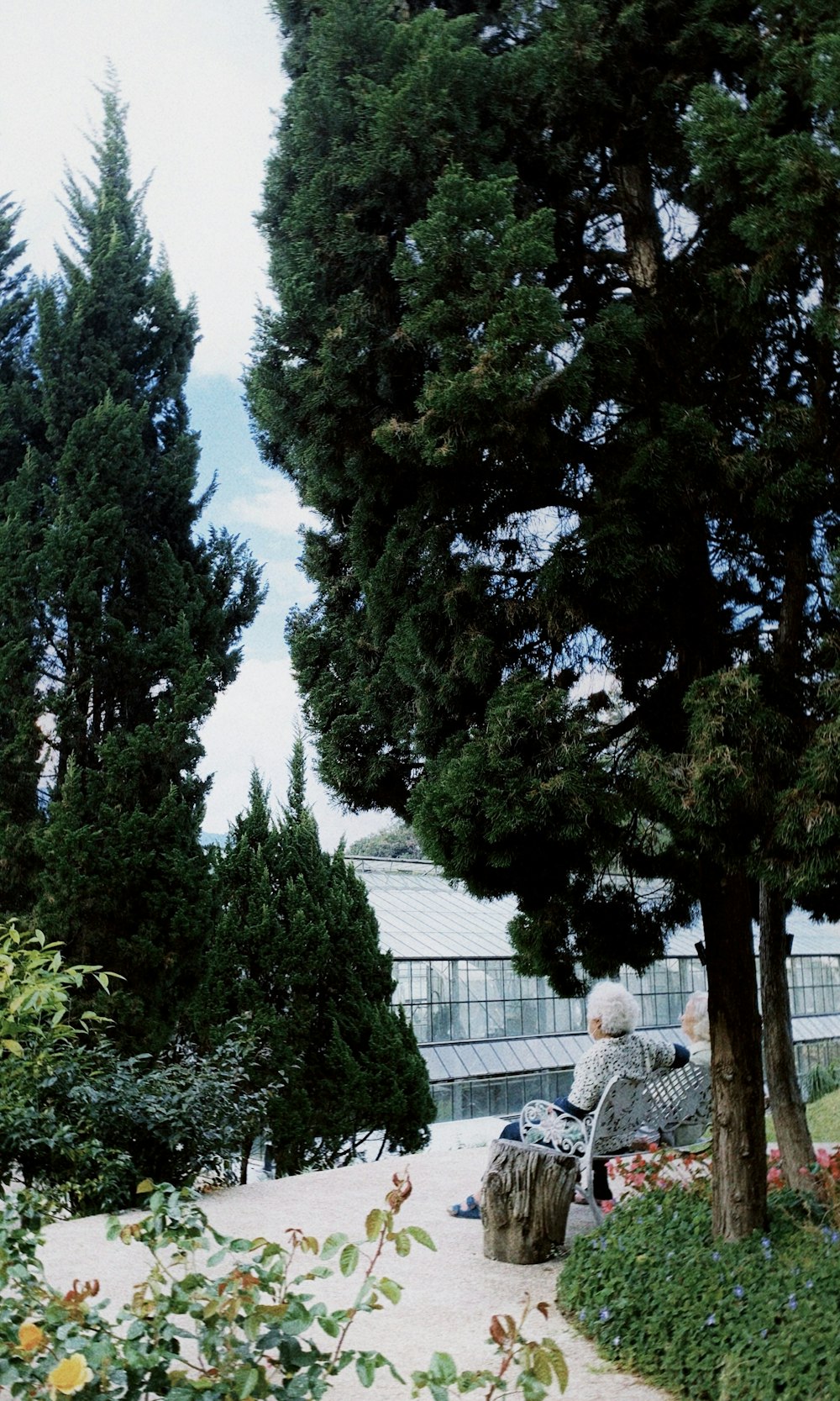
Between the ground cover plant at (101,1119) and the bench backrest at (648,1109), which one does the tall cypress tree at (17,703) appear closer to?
the ground cover plant at (101,1119)

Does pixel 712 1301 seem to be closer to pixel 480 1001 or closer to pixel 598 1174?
pixel 598 1174

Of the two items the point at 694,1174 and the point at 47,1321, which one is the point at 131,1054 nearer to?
the point at 694,1174

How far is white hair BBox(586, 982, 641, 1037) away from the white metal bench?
0.28 m

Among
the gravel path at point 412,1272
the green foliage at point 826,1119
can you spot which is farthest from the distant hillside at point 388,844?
the gravel path at point 412,1272

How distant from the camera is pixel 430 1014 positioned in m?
13.7

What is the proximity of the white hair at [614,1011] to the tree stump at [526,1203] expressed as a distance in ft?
2.59

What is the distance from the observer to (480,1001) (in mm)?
14406

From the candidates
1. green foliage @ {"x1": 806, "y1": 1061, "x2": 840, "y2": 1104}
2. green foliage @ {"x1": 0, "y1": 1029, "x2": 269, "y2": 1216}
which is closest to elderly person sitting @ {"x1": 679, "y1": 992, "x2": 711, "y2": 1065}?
green foliage @ {"x1": 0, "y1": 1029, "x2": 269, "y2": 1216}

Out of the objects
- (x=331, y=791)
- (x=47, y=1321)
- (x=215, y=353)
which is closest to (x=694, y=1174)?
(x=331, y=791)

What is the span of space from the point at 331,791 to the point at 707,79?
137 inches

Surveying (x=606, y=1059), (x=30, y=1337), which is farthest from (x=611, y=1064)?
(x=30, y=1337)

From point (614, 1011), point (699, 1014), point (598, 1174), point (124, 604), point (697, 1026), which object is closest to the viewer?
point (614, 1011)

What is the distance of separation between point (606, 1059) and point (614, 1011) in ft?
0.81

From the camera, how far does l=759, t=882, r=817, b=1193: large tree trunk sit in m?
5.19
